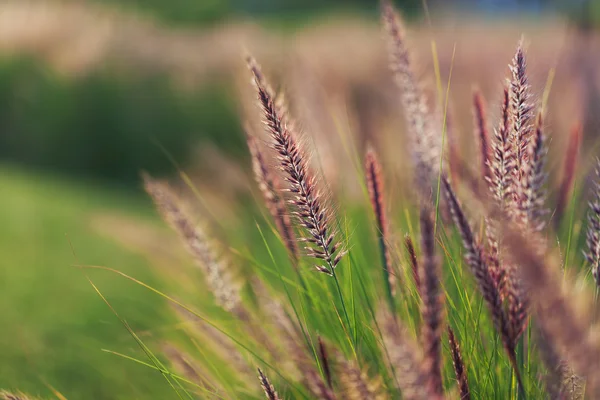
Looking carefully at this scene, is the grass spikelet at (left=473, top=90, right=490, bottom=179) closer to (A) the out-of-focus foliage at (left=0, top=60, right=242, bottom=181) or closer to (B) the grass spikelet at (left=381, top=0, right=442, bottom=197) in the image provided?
(B) the grass spikelet at (left=381, top=0, right=442, bottom=197)

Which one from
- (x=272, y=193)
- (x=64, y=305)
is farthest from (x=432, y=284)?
(x=64, y=305)

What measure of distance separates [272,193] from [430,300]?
0.65 metres

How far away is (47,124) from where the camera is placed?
713 cm

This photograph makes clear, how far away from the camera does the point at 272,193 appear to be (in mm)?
1321

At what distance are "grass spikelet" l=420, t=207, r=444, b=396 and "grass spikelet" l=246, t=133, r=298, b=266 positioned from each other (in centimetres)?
52

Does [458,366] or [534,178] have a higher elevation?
[534,178]

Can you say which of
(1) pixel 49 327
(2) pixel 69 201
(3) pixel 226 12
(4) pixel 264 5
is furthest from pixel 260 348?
(4) pixel 264 5

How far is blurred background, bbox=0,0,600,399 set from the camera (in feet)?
7.94

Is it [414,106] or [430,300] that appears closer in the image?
[430,300]

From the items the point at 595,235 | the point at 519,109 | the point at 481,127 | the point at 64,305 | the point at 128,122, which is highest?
the point at 519,109

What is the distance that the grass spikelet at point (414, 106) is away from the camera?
1.34m

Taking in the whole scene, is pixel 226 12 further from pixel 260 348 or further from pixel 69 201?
pixel 260 348

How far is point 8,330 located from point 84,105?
5.29 m

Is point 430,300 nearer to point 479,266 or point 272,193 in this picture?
point 479,266
